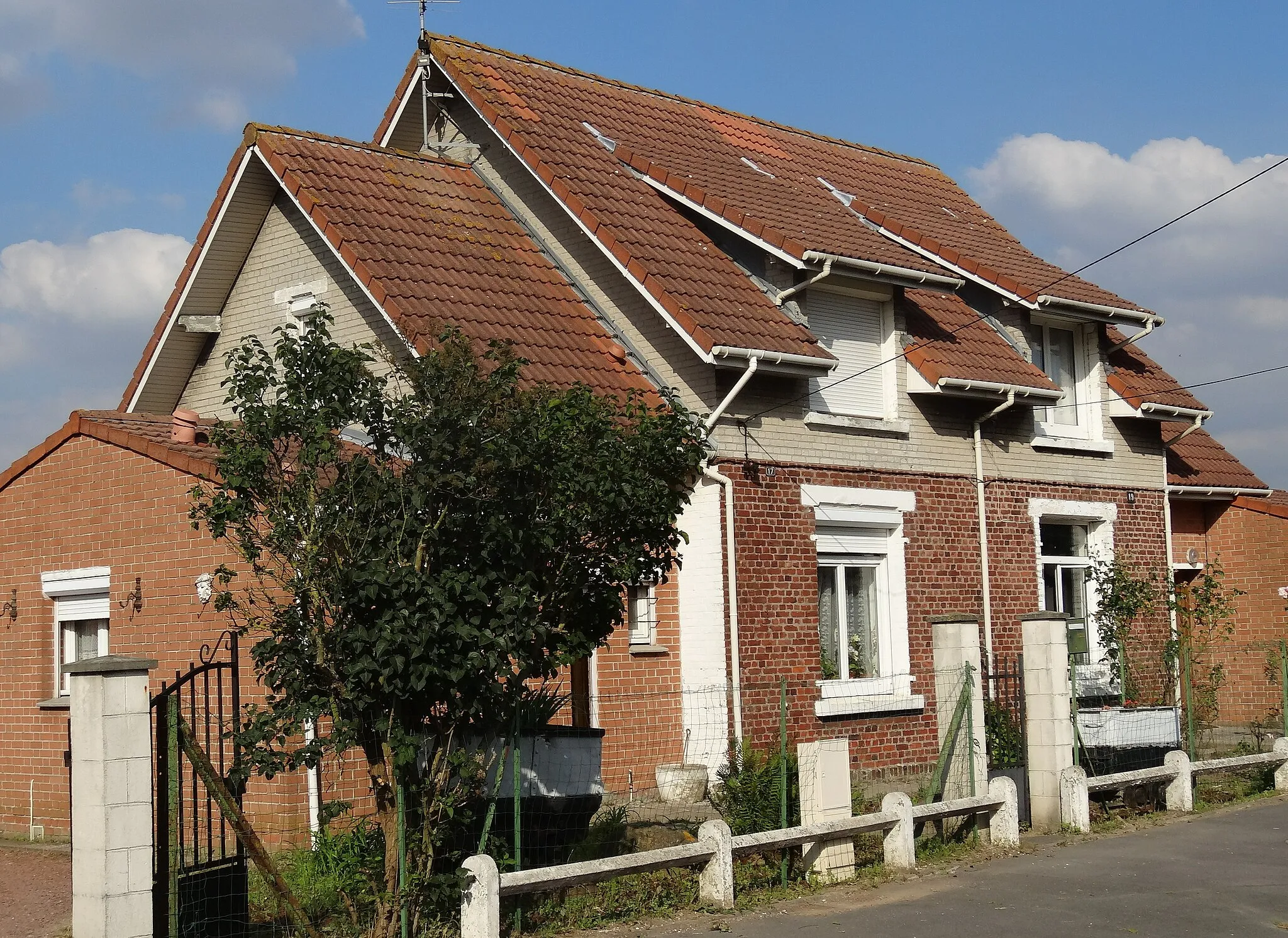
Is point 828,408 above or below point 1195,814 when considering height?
above

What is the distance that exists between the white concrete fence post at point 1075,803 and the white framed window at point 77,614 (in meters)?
8.75

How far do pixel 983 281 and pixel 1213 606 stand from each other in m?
5.38

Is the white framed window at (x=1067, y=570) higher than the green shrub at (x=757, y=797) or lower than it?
higher

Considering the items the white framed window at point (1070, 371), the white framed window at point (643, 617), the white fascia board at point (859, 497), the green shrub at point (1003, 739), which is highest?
the white framed window at point (1070, 371)

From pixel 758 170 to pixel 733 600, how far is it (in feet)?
22.2

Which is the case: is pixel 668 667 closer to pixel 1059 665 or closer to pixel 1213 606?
pixel 1059 665

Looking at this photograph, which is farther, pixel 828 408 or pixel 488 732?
pixel 828 408

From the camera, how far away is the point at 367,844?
31.1ft

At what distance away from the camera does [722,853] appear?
411 inches

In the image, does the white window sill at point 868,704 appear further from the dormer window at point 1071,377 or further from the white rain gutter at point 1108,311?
the white rain gutter at point 1108,311

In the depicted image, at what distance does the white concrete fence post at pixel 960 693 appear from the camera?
12.9 metres

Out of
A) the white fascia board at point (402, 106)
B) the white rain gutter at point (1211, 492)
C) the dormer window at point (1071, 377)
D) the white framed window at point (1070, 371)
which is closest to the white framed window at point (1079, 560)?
the dormer window at point (1071, 377)

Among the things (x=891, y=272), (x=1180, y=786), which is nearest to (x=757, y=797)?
(x=1180, y=786)

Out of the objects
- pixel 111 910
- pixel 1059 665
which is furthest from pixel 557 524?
pixel 1059 665
